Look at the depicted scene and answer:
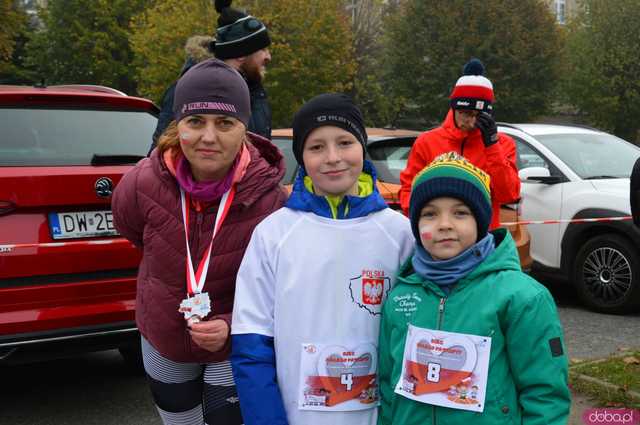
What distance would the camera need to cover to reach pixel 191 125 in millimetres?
2330

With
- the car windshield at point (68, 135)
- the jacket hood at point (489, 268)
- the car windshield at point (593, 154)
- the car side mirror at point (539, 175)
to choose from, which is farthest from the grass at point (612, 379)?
the car windshield at point (68, 135)

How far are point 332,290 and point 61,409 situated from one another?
2802 mm

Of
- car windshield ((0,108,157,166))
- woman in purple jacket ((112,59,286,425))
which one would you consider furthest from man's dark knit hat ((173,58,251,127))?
car windshield ((0,108,157,166))

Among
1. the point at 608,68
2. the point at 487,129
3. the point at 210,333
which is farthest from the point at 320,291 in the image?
the point at 608,68

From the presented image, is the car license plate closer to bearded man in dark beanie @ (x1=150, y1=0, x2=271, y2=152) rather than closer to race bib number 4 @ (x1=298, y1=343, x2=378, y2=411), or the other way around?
bearded man in dark beanie @ (x1=150, y1=0, x2=271, y2=152)

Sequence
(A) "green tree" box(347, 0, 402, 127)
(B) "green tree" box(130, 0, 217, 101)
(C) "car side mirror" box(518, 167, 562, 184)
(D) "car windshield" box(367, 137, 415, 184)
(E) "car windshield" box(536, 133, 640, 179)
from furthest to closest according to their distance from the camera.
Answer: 1. (A) "green tree" box(347, 0, 402, 127)
2. (B) "green tree" box(130, 0, 217, 101)
3. (E) "car windshield" box(536, 133, 640, 179)
4. (C) "car side mirror" box(518, 167, 562, 184)
5. (D) "car windshield" box(367, 137, 415, 184)

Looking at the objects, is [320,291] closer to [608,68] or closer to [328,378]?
[328,378]

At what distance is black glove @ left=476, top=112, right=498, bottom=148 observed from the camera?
13.8 ft

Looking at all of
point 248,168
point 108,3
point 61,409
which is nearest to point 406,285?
point 248,168

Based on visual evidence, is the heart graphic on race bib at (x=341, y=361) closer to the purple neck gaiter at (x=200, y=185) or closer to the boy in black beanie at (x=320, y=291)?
the boy in black beanie at (x=320, y=291)

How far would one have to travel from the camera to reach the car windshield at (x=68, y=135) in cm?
376

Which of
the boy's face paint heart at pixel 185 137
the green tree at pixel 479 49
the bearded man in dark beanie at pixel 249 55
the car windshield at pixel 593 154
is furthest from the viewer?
the green tree at pixel 479 49

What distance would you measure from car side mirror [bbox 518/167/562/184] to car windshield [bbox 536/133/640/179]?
22cm

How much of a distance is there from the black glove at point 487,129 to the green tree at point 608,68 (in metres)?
25.2
